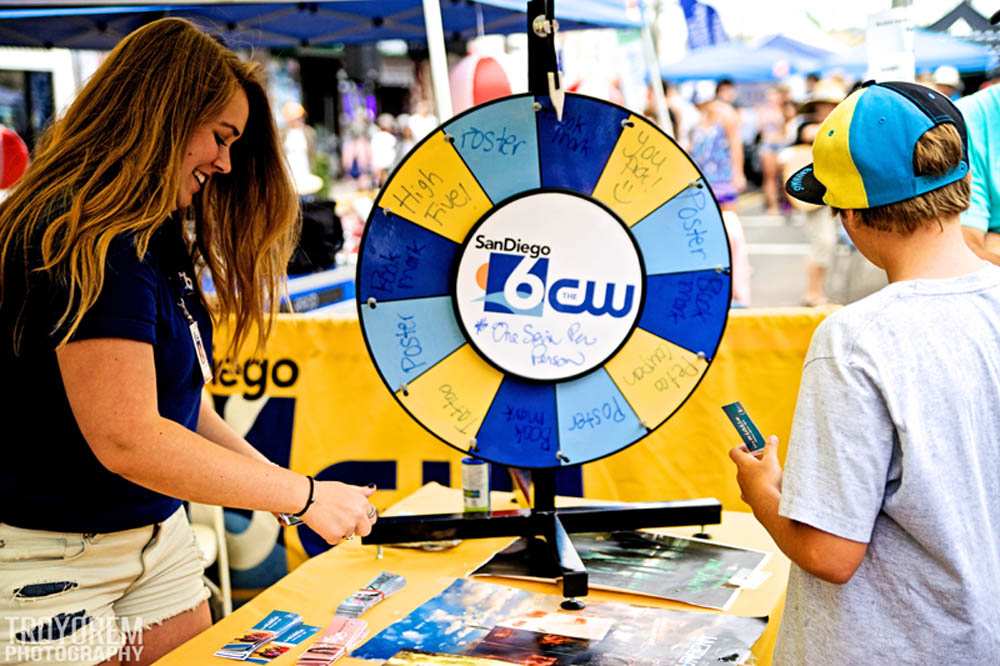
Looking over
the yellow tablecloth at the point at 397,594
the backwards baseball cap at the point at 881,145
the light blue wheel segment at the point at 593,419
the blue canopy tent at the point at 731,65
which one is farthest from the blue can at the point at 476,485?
the blue canopy tent at the point at 731,65

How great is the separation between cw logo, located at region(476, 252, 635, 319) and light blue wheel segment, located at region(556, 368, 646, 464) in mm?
121

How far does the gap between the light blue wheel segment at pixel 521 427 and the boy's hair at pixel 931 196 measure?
0.81m

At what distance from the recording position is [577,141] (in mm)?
1844

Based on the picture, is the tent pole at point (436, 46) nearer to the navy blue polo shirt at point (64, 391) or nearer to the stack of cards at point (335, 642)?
the navy blue polo shirt at point (64, 391)

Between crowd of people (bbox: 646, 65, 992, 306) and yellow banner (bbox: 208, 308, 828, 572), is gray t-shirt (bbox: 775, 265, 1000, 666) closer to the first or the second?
crowd of people (bbox: 646, 65, 992, 306)

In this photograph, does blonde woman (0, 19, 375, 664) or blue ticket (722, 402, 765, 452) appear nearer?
blonde woman (0, 19, 375, 664)

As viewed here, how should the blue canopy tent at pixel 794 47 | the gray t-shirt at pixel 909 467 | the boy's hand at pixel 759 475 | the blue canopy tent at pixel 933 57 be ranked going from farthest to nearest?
the blue canopy tent at pixel 794 47
the blue canopy tent at pixel 933 57
the boy's hand at pixel 759 475
the gray t-shirt at pixel 909 467

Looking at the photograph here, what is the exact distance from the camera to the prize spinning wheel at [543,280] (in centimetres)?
184

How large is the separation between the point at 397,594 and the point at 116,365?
703 millimetres

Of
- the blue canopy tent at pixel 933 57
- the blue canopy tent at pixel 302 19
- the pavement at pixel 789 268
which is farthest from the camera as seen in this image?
the blue canopy tent at pixel 933 57

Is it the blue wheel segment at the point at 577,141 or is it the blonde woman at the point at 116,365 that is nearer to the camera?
the blonde woman at the point at 116,365

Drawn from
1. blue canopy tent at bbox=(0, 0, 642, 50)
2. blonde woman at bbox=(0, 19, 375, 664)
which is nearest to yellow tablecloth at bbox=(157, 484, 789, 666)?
blonde woman at bbox=(0, 19, 375, 664)

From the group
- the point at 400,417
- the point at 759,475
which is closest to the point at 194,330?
the point at 759,475

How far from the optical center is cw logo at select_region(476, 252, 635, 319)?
6.10 feet
